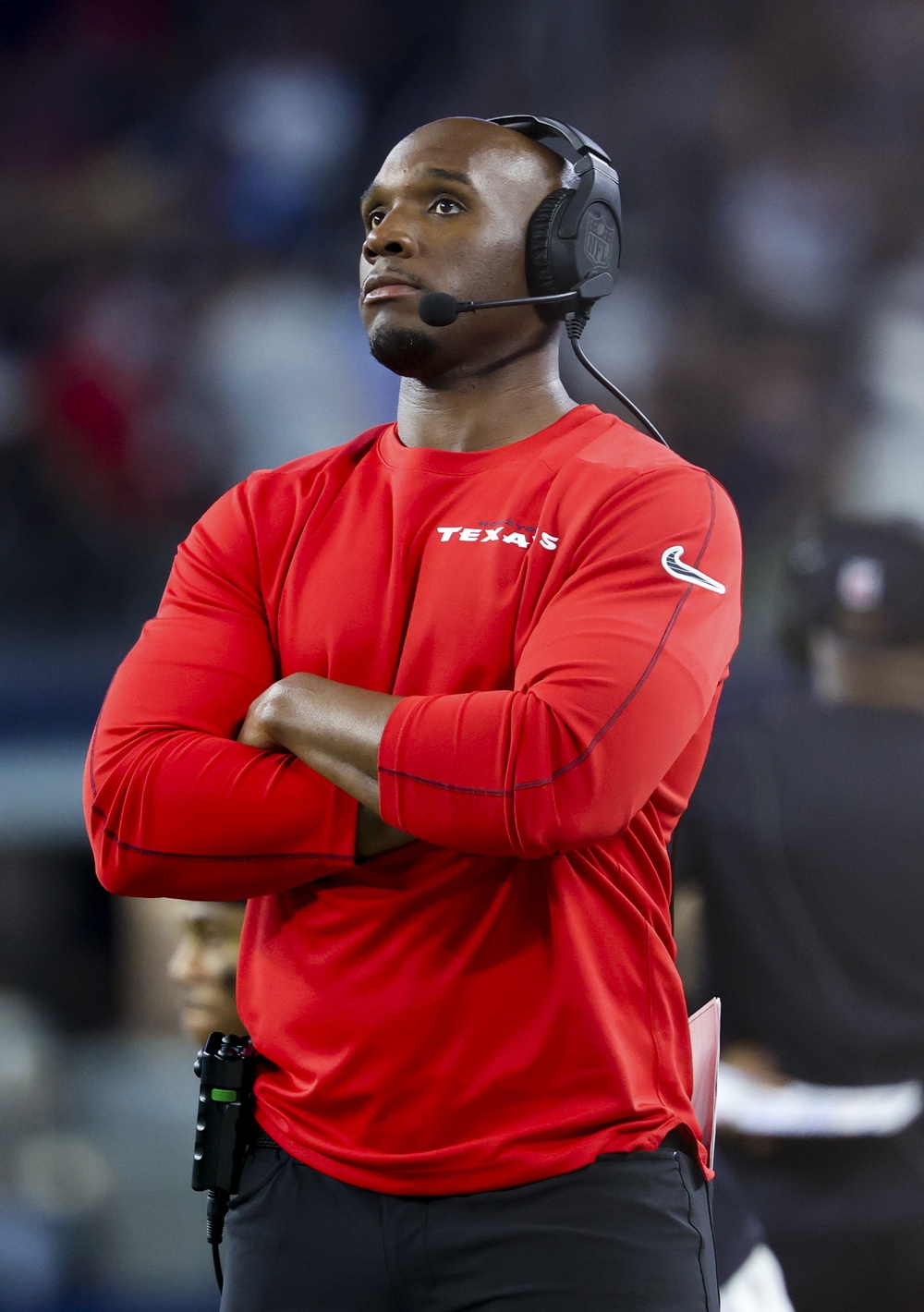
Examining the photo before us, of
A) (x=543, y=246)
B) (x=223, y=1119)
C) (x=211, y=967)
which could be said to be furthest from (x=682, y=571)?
(x=211, y=967)

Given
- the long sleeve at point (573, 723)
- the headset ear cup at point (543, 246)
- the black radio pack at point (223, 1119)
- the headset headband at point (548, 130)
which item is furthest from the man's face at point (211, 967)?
the headset headband at point (548, 130)

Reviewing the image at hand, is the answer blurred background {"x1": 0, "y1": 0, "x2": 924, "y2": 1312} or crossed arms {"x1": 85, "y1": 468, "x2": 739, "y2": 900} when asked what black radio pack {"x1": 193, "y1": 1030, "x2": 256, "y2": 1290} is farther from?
blurred background {"x1": 0, "y1": 0, "x2": 924, "y2": 1312}

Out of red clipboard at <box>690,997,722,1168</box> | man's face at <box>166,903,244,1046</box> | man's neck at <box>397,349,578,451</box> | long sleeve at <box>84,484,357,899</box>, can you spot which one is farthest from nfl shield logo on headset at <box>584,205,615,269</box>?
man's face at <box>166,903,244,1046</box>

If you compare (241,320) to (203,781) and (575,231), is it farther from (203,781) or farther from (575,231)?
(203,781)

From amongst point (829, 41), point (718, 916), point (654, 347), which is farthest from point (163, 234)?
point (718, 916)

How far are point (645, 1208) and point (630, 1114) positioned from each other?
3.0 inches

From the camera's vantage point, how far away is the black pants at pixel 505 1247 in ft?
3.66

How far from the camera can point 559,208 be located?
4.49 feet

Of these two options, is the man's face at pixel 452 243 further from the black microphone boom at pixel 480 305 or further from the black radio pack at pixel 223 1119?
the black radio pack at pixel 223 1119

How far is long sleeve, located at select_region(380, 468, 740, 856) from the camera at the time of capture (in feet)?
3.64

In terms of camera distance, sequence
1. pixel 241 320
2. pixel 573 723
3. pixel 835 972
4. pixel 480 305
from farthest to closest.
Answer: pixel 241 320, pixel 835 972, pixel 480 305, pixel 573 723

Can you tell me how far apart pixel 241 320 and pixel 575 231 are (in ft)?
6.98

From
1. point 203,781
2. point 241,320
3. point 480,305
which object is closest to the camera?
point 203,781

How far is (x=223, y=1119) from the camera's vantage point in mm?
1259
